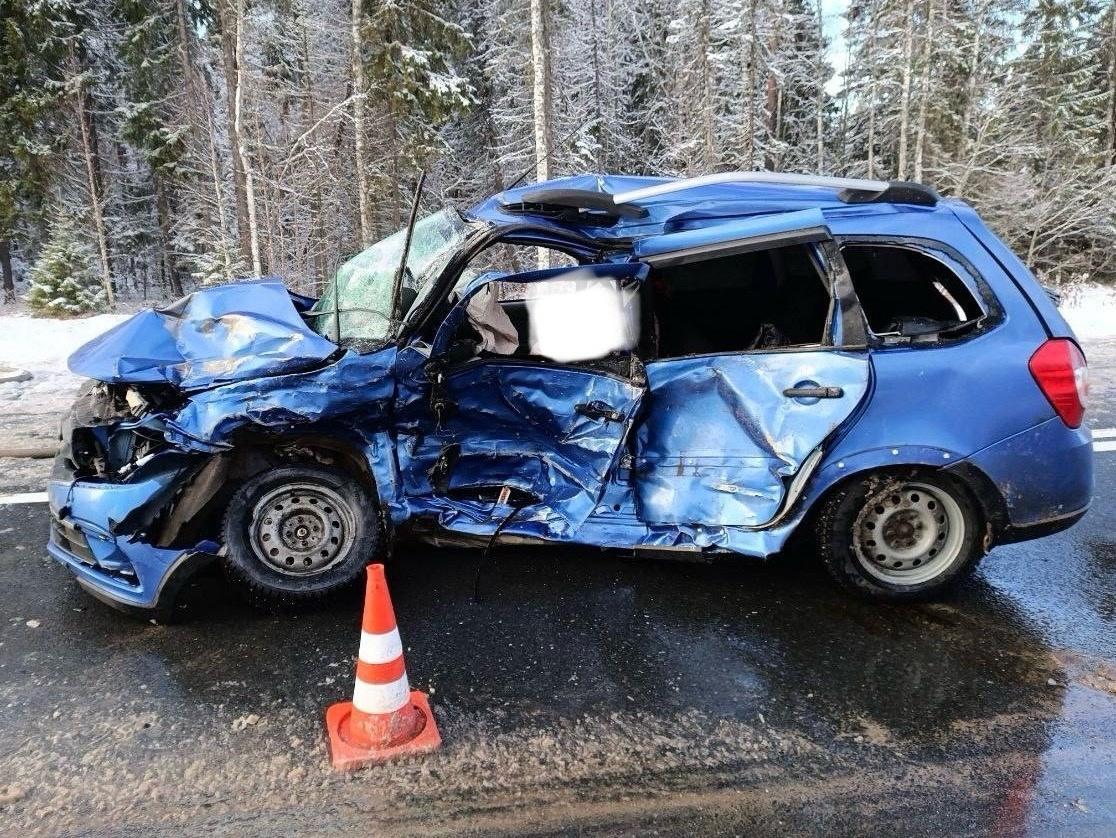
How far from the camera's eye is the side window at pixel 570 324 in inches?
150

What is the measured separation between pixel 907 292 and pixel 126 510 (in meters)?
4.00

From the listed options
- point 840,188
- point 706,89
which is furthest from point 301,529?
point 706,89

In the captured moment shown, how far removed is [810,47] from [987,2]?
9075mm

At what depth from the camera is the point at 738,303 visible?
15.5 ft

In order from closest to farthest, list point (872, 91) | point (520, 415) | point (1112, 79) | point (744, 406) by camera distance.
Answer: point (744, 406), point (520, 415), point (872, 91), point (1112, 79)

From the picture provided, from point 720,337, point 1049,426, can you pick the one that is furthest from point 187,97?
point 1049,426

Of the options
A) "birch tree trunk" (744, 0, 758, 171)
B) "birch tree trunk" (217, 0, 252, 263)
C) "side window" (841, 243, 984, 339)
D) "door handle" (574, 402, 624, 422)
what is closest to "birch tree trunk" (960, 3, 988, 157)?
"birch tree trunk" (744, 0, 758, 171)

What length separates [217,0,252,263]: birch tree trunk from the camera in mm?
18062

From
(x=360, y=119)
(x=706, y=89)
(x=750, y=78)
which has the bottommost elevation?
(x=360, y=119)

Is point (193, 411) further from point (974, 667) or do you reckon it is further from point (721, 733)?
point (974, 667)

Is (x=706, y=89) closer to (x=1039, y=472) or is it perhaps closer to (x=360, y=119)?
(x=360, y=119)

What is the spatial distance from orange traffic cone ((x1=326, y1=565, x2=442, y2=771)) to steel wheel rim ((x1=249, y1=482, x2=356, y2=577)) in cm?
98

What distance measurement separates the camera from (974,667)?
310cm

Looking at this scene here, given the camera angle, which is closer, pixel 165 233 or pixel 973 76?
pixel 973 76
